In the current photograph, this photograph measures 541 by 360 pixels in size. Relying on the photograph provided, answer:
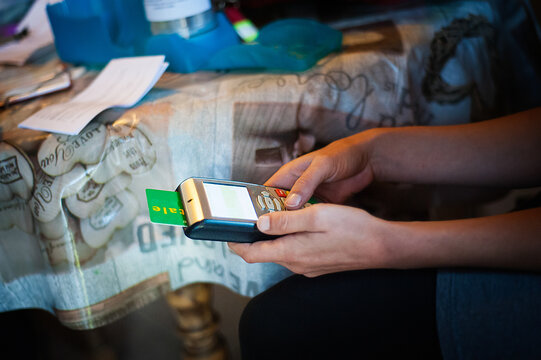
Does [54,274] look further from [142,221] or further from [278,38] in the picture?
[278,38]

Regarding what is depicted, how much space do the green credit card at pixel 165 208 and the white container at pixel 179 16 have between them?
0.36 metres

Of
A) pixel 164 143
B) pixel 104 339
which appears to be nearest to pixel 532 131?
pixel 164 143

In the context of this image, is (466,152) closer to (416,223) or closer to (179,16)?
(416,223)

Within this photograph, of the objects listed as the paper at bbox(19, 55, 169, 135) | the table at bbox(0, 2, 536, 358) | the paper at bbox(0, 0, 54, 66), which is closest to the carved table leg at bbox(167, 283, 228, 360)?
the table at bbox(0, 2, 536, 358)

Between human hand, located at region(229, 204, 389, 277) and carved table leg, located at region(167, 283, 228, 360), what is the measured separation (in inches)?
9.4

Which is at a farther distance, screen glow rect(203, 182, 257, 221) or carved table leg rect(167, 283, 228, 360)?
carved table leg rect(167, 283, 228, 360)

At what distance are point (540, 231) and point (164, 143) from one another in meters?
0.41

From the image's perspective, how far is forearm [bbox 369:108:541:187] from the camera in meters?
0.53

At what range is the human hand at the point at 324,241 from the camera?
1.36ft

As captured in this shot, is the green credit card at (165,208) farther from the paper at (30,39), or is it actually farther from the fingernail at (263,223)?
the paper at (30,39)

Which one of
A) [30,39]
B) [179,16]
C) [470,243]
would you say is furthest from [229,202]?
[30,39]

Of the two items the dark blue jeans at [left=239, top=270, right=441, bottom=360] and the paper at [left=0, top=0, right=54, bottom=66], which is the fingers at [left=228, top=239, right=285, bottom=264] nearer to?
the dark blue jeans at [left=239, top=270, right=441, bottom=360]

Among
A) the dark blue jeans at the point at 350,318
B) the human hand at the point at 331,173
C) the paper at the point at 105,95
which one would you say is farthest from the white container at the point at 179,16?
the dark blue jeans at the point at 350,318

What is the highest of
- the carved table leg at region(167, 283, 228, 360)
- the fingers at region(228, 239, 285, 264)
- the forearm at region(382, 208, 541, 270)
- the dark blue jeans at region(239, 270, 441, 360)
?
the fingers at region(228, 239, 285, 264)
